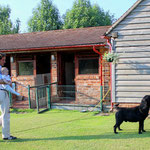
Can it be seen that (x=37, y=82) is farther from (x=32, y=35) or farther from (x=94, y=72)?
(x=32, y=35)

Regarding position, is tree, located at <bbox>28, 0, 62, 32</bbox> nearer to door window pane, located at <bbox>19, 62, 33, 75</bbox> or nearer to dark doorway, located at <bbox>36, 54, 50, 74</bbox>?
dark doorway, located at <bbox>36, 54, 50, 74</bbox>

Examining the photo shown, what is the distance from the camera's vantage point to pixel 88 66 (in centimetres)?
1037

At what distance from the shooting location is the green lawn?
15.5 feet

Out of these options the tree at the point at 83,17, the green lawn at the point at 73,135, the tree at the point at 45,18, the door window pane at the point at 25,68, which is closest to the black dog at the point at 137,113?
the green lawn at the point at 73,135

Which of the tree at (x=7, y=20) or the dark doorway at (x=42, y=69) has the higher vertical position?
the tree at (x=7, y=20)

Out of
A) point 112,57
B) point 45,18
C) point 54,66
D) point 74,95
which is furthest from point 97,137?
point 45,18

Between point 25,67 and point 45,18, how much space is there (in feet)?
84.9

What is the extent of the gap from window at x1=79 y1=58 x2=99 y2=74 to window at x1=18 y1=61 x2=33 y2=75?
304 centimetres

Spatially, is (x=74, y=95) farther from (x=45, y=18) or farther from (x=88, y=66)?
(x=45, y=18)

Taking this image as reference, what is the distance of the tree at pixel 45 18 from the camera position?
114 feet

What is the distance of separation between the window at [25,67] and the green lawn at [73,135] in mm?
4240

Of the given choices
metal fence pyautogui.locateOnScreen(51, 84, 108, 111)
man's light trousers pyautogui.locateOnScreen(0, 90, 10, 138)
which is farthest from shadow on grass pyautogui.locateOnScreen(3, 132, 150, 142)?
metal fence pyautogui.locateOnScreen(51, 84, 108, 111)

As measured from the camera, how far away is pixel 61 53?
36.6 ft

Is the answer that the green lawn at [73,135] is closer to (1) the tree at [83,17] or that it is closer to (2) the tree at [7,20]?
(1) the tree at [83,17]
